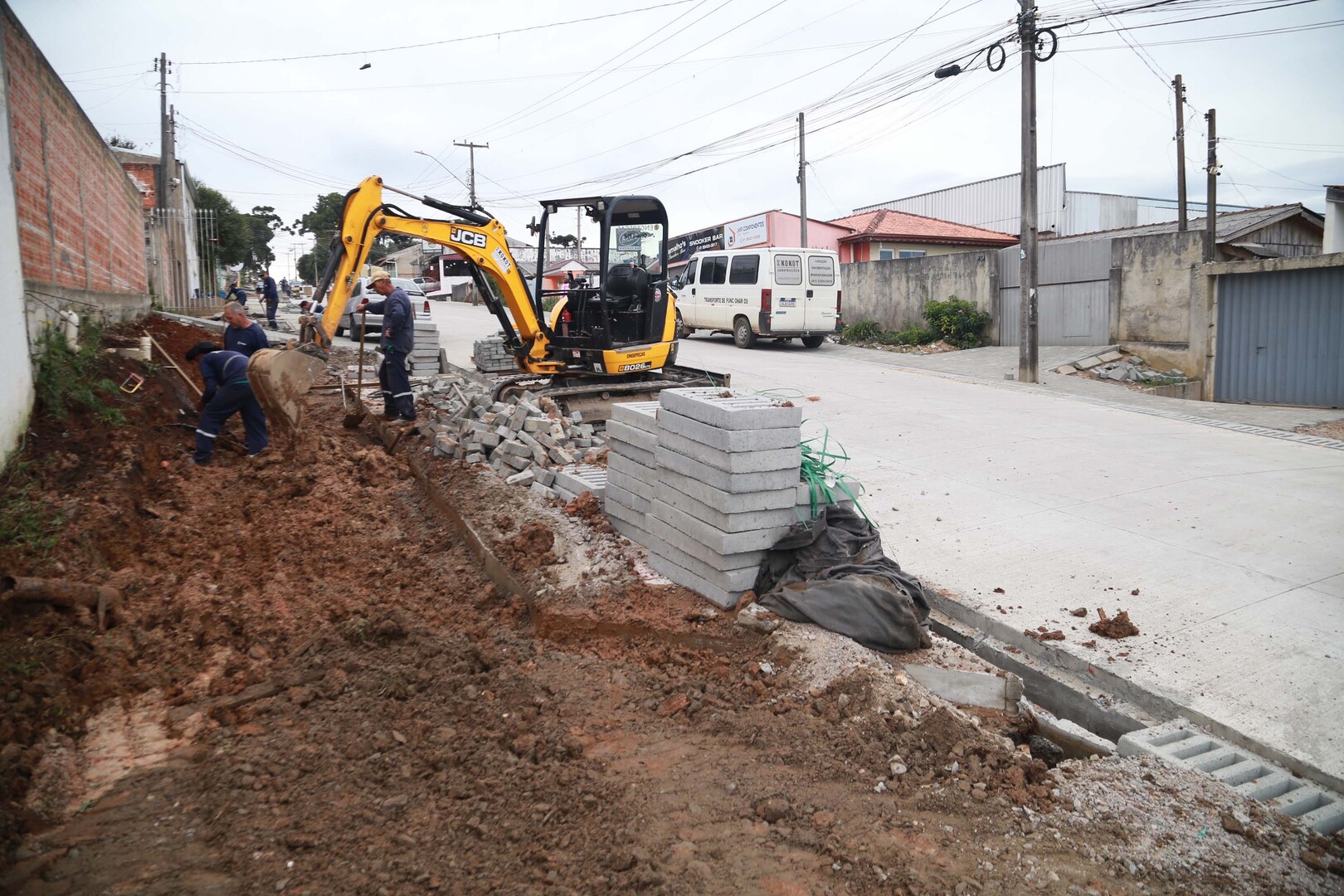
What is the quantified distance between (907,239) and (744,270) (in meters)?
12.8

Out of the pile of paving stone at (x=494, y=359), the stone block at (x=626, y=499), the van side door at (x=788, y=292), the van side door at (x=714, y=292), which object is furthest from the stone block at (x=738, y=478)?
the van side door at (x=714, y=292)

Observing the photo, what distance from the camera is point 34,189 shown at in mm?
9195

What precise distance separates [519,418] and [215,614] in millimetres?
4096

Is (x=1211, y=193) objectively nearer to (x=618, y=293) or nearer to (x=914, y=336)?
(x=914, y=336)

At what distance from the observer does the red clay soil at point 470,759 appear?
2994 mm

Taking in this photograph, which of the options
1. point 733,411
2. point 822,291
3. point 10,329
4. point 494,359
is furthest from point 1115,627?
point 822,291

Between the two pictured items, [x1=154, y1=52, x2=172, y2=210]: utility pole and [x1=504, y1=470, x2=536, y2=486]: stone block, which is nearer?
[x1=504, y1=470, x2=536, y2=486]: stone block

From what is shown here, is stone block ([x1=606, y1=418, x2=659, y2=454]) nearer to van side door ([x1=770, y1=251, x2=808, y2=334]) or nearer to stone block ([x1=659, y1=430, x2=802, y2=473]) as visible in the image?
stone block ([x1=659, y1=430, x2=802, y2=473])

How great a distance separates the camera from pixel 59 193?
10.4 m

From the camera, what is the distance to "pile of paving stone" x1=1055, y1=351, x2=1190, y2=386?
16562mm

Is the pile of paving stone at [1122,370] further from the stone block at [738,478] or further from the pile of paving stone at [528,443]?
the stone block at [738,478]

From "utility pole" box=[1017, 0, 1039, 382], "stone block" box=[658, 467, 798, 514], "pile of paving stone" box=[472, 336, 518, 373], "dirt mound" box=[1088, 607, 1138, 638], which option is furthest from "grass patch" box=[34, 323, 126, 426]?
"utility pole" box=[1017, 0, 1039, 382]

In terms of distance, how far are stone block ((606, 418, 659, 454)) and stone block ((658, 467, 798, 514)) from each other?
1.97ft

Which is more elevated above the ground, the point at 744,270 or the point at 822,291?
the point at 744,270
